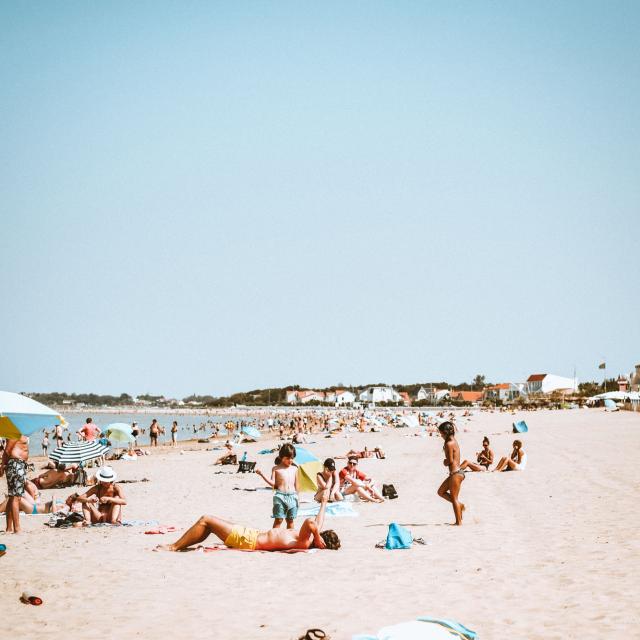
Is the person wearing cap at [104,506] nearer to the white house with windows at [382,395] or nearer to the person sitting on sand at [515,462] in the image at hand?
the person sitting on sand at [515,462]

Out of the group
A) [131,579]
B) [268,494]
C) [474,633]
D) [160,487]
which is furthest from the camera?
[160,487]

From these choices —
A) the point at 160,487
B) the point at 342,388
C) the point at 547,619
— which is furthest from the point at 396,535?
the point at 342,388

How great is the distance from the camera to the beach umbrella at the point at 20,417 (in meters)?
9.32

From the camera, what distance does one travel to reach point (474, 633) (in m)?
5.00

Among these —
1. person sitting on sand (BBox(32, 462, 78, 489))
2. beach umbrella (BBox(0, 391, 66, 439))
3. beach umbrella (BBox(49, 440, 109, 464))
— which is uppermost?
beach umbrella (BBox(0, 391, 66, 439))

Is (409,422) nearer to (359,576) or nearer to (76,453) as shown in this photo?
(76,453)

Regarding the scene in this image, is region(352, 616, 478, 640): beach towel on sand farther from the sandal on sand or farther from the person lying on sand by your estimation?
the person lying on sand

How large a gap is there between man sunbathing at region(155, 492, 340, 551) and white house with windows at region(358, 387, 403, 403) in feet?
520

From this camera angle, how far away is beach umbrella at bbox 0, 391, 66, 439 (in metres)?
9.32

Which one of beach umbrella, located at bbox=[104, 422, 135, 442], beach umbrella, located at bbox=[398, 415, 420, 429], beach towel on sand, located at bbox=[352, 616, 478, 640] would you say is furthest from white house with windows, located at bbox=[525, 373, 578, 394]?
beach towel on sand, located at bbox=[352, 616, 478, 640]

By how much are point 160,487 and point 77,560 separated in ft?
29.4

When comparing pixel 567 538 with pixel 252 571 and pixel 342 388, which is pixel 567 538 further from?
pixel 342 388

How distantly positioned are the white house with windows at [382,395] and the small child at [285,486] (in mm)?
157449

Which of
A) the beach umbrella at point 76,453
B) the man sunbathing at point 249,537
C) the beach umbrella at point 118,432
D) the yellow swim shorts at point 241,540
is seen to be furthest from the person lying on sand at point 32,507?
the beach umbrella at point 118,432
